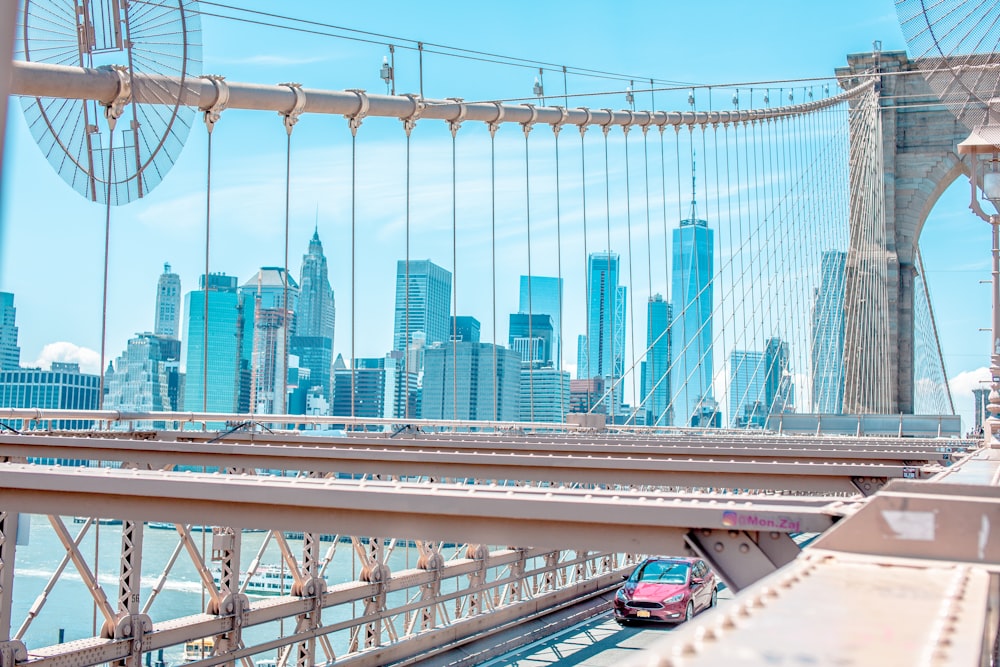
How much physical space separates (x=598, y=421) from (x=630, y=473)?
43.9 feet

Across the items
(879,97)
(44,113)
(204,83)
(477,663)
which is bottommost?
(477,663)

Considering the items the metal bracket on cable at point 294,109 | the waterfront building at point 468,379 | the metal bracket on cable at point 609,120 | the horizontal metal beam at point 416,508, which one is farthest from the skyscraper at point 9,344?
the waterfront building at point 468,379

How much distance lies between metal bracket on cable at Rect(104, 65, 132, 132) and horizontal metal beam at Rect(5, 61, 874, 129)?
0.05 metres

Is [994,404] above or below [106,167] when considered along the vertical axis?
below

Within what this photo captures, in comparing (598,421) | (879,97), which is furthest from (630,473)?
(879,97)

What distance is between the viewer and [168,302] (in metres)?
75.9

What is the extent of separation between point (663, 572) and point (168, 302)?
63623 millimetres

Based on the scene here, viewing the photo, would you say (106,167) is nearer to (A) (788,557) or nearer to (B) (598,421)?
(A) (788,557)

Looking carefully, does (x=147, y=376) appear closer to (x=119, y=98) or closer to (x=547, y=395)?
(x=547, y=395)

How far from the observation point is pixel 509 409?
82375mm

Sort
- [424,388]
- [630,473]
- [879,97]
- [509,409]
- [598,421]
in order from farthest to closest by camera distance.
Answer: [509,409], [424,388], [879,97], [598,421], [630,473]

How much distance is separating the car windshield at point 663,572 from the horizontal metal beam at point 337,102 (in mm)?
9957

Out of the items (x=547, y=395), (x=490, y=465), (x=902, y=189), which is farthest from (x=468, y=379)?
(x=490, y=465)

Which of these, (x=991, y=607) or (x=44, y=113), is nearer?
(x=991, y=607)
